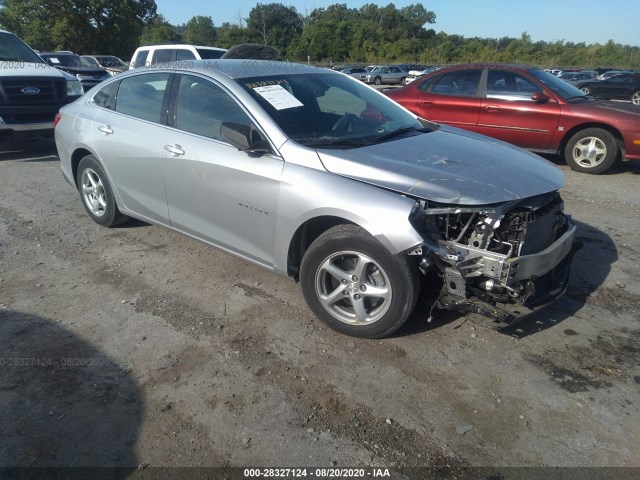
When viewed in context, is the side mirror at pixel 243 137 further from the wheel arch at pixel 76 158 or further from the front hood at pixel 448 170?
the wheel arch at pixel 76 158

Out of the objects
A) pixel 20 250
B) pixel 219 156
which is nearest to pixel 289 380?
pixel 219 156

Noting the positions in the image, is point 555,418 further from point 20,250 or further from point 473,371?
point 20,250

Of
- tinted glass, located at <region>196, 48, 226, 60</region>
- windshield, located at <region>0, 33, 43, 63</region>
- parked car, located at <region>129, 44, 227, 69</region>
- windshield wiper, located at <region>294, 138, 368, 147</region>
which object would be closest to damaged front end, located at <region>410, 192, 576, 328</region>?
windshield wiper, located at <region>294, 138, 368, 147</region>

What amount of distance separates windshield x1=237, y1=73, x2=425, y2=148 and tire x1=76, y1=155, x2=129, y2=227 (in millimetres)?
2014

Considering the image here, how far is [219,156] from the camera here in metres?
3.68

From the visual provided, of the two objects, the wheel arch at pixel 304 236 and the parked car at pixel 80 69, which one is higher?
the parked car at pixel 80 69

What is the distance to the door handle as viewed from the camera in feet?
12.9

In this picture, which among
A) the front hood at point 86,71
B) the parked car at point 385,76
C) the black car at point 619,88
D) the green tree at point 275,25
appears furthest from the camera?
the green tree at point 275,25

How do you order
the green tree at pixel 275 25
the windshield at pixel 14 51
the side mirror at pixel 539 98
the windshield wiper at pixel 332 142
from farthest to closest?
the green tree at pixel 275 25 < the windshield at pixel 14 51 < the side mirror at pixel 539 98 < the windshield wiper at pixel 332 142

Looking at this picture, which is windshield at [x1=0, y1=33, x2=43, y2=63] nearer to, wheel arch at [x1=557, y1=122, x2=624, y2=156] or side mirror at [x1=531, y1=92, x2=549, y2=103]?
side mirror at [x1=531, y1=92, x2=549, y2=103]

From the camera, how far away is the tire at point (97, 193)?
490 cm

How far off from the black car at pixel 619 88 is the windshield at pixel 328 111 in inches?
756

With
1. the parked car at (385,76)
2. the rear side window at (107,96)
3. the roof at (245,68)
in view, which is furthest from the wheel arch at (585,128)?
the parked car at (385,76)

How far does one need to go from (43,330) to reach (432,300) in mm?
2660
